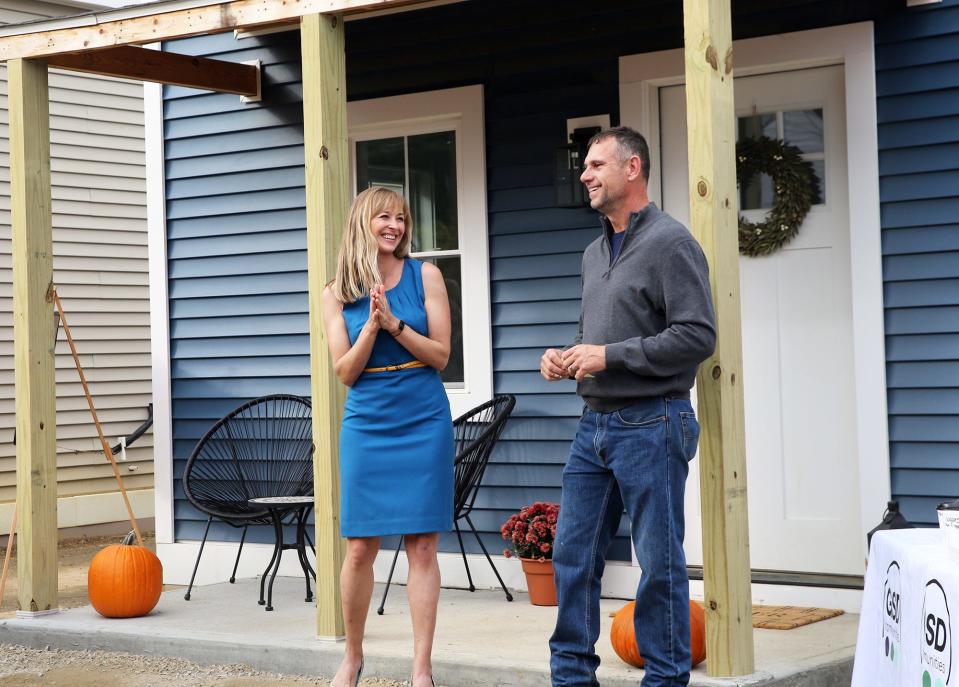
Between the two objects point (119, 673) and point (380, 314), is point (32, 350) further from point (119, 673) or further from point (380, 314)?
point (380, 314)

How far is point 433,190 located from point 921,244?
96.0 inches

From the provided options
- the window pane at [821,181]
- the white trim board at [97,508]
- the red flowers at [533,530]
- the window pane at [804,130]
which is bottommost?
the white trim board at [97,508]

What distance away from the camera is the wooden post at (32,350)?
5516mm

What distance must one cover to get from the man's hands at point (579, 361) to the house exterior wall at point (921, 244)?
6.97 feet

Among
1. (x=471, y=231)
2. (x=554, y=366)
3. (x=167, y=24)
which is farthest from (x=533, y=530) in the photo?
(x=167, y=24)

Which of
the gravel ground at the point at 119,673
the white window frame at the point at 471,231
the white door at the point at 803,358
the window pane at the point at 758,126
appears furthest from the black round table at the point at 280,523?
the window pane at the point at 758,126

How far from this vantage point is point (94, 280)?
959cm

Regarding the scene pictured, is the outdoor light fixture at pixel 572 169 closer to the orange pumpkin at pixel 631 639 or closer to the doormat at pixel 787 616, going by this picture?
the doormat at pixel 787 616

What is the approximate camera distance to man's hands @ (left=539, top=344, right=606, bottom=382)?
3410mm

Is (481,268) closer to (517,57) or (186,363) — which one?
(517,57)

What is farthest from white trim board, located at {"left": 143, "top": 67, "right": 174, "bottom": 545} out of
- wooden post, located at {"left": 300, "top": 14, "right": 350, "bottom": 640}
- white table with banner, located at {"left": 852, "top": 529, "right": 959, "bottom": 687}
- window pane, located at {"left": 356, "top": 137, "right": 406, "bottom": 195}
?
white table with banner, located at {"left": 852, "top": 529, "right": 959, "bottom": 687}

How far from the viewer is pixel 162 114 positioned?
287 inches

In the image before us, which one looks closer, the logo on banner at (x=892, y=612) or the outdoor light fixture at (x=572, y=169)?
the logo on banner at (x=892, y=612)

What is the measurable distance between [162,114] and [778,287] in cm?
379
